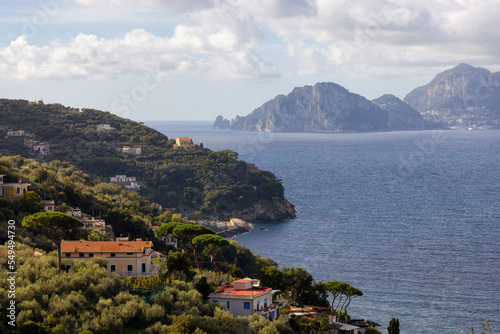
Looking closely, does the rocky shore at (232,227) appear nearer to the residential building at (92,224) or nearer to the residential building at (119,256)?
the residential building at (92,224)

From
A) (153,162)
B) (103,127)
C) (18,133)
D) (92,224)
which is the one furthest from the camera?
(103,127)

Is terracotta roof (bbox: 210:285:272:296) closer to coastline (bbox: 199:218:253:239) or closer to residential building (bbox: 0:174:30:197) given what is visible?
residential building (bbox: 0:174:30:197)

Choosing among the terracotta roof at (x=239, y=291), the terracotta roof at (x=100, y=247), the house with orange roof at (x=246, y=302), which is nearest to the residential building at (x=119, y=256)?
the terracotta roof at (x=100, y=247)

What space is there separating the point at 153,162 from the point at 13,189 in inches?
2740

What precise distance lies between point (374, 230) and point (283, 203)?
22392 millimetres

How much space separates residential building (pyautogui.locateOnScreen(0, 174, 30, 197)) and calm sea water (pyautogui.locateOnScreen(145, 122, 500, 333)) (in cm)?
2687

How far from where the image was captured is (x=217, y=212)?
105 m

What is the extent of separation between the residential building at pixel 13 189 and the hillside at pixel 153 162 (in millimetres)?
50859

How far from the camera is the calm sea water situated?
54.7 metres

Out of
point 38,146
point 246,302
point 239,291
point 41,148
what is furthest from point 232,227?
point 246,302

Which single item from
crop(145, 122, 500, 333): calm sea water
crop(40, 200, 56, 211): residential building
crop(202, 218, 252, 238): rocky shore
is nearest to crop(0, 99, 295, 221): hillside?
crop(202, 218, 252, 238): rocky shore

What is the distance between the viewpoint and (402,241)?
266 ft

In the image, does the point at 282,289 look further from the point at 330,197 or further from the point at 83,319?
the point at 330,197

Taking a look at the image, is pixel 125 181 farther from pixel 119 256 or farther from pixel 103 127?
pixel 119 256
